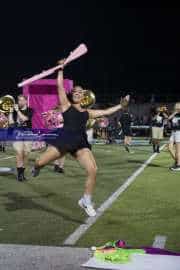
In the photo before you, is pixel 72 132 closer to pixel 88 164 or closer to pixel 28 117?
pixel 88 164

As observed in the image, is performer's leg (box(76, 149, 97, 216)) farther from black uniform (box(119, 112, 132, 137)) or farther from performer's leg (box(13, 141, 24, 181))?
black uniform (box(119, 112, 132, 137))

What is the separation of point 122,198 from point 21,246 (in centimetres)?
393

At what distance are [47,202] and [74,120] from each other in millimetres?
2430

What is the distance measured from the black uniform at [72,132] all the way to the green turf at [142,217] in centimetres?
116

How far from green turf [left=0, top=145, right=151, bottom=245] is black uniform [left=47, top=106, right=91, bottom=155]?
3.60 ft

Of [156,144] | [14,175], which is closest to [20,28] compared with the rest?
[156,144]

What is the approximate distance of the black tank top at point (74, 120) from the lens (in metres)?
6.95

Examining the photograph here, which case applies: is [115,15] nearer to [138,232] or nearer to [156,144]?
[156,144]

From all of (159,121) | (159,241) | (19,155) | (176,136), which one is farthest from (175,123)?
(159,241)

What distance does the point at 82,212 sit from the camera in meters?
7.82

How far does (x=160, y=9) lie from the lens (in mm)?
49594

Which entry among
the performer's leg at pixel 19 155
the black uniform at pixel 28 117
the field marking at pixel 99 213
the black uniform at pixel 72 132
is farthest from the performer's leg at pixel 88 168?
the black uniform at pixel 28 117

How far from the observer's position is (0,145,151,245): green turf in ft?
20.7

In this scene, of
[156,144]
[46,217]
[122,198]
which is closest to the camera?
[46,217]
